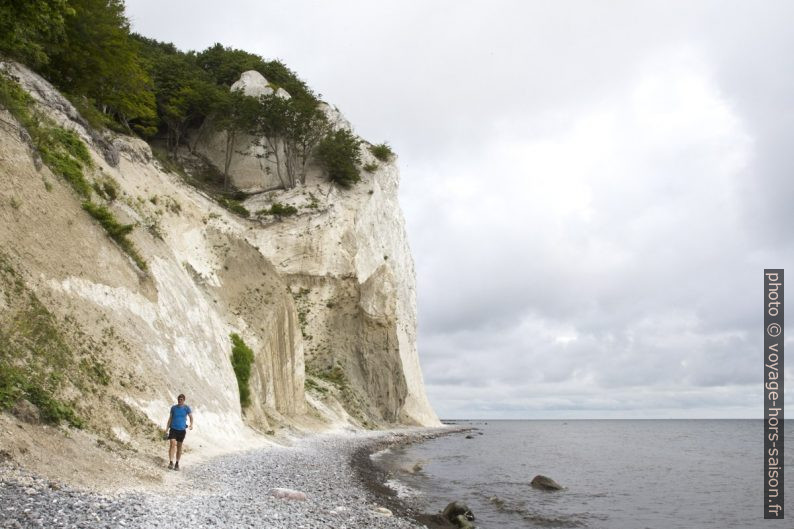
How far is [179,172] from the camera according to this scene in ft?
139

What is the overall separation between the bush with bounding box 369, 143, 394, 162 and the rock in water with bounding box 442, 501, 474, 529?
5225cm

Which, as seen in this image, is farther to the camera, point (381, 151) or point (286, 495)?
point (381, 151)

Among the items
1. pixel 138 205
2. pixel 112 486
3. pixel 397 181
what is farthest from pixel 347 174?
pixel 112 486

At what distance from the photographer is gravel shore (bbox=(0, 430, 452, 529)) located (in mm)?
7863

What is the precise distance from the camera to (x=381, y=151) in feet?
216

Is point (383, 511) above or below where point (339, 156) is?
below

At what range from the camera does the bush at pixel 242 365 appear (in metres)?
27.9

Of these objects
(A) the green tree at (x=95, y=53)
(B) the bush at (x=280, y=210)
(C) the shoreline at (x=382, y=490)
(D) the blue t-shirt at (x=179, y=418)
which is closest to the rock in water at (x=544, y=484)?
(C) the shoreline at (x=382, y=490)

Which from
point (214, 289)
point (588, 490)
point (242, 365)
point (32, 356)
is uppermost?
point (214, 289)

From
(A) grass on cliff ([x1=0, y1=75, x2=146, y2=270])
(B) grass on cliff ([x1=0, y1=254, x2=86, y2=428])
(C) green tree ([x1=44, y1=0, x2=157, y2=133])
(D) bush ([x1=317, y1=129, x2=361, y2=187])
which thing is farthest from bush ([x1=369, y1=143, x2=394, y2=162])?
(B) grass on cliff ([x1=0, y1=254, x2=86, y2=428])

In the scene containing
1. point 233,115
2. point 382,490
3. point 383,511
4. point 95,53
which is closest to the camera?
point 383,511

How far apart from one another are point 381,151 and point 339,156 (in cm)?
1243

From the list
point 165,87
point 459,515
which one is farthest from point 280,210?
point 459,515

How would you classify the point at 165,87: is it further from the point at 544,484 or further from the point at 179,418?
the point at 544,484
